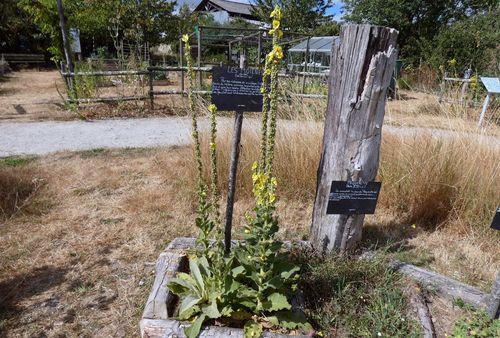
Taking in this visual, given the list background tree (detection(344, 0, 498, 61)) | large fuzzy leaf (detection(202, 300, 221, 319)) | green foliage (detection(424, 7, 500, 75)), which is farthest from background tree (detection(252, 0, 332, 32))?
large fuzzy leaf (detection(202, 300, 221, 319))

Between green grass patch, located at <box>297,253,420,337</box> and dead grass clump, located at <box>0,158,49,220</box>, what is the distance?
260 cm

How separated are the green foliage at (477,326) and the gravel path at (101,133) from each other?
2.08 meters

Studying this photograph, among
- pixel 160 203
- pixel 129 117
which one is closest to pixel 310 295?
pixel 160 203

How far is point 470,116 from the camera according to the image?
377 centimetres

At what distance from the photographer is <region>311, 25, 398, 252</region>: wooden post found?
1.95m

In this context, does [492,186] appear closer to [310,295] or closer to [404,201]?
[404,201]

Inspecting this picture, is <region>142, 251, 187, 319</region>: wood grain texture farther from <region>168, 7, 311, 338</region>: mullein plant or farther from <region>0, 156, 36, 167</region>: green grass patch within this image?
<region>0, 156, 36, 167</region>: green grass patch

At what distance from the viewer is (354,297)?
6.44 ft

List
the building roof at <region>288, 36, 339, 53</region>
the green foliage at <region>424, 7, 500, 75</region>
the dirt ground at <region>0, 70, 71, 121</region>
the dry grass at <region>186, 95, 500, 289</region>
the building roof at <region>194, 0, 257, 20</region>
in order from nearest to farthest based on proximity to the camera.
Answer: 1. the dry grass at <region>186, 95, 500, 289</region>
2. the dirt ground at <region>0, 70, 71, 121</region>
3. the green foliage at <region>424, 7, 500, 75</region>
4. the building roof at <region>288, 36, 339, 53</region>
5. the building roof at <region>194, 0, 257, 20</region>

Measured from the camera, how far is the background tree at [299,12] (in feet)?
79.2

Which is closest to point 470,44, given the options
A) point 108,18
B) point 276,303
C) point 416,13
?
point 416,13

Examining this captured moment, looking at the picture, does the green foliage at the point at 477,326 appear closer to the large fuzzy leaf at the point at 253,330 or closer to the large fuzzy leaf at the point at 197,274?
the large fuzzy leaf at the point at 253,330

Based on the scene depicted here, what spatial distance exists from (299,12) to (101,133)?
22597 millimetres

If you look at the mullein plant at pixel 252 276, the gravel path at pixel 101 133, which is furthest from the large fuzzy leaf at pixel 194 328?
the gravel path at pixel 101 133
